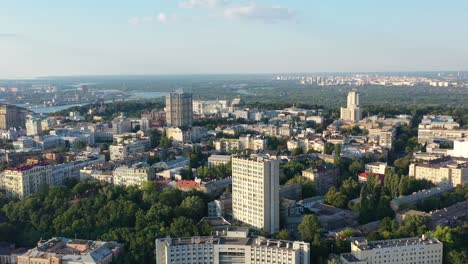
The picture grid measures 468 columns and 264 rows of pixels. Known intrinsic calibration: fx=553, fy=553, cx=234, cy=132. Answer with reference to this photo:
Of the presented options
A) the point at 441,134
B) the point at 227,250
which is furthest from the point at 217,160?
the point at 441,134

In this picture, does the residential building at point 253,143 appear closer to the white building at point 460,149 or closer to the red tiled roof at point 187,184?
the white building at point 460,149

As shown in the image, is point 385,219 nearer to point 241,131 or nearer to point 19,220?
point 19,220

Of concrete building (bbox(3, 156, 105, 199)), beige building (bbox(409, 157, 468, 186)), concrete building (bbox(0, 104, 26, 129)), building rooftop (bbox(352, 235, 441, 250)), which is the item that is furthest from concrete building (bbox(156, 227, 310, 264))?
concrete building (bbox(0, 104, 26, 129))

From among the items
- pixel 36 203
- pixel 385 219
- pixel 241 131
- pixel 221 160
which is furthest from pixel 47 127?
pixel 385 219

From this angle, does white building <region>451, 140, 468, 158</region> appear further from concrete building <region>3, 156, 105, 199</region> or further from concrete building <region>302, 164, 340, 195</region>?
concrete building <region>3, 156, 105, 199</region>

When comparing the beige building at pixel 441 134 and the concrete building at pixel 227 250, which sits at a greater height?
the beige building at pixel 441 134

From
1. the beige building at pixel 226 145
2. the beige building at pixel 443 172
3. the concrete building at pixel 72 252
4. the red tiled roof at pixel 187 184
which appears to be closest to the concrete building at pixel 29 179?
the red tiled roof at pixel 187 184
